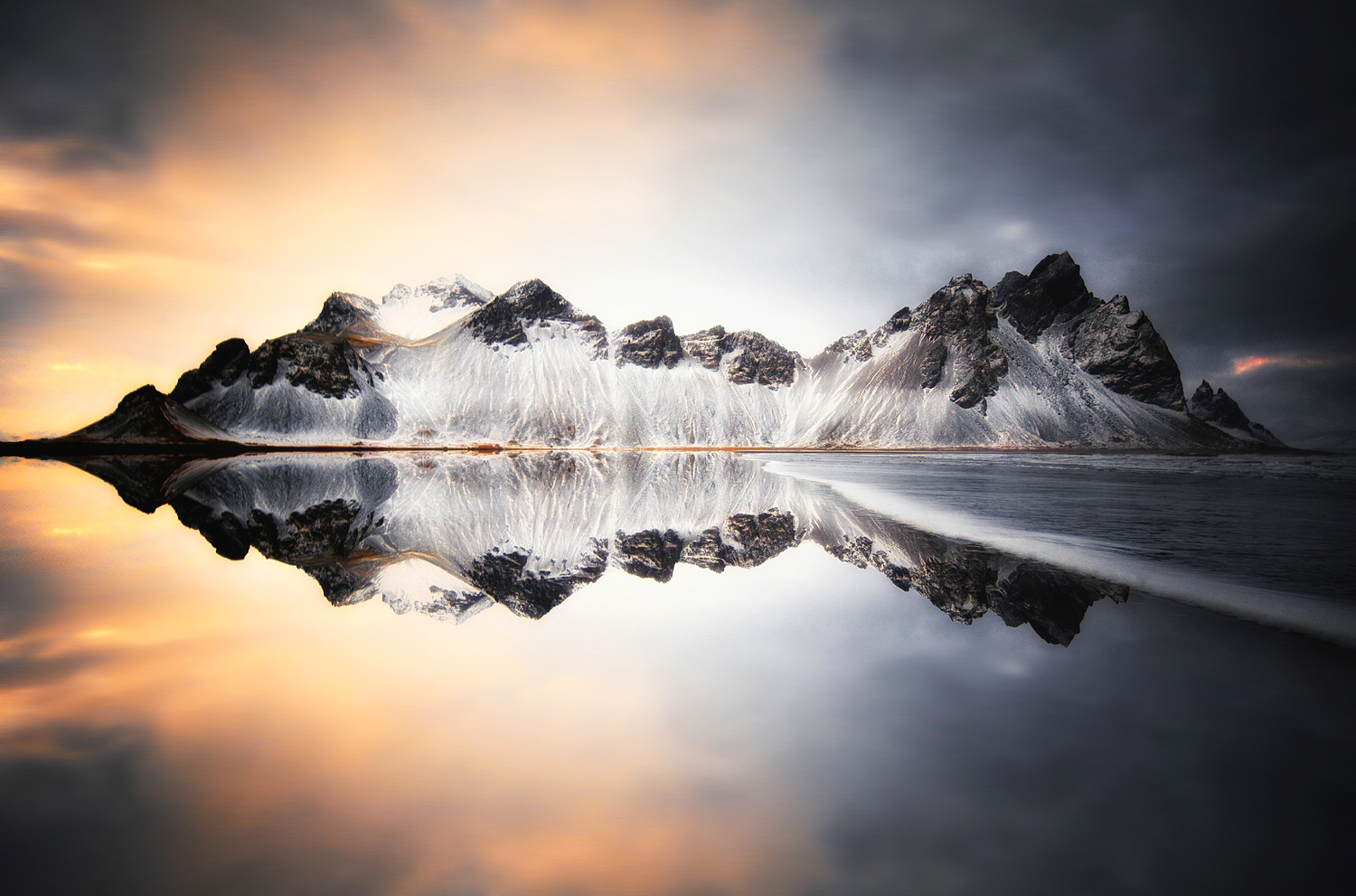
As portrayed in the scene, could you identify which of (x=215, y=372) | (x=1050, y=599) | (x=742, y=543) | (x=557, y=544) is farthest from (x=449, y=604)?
(x=215, y=372)

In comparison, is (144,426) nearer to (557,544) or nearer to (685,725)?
(557,544)

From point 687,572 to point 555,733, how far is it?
777cm

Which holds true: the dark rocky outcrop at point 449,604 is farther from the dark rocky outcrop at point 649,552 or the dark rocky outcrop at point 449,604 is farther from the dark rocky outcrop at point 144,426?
the dark rocky outcrop at point 144,426

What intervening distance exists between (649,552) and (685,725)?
1000 cm

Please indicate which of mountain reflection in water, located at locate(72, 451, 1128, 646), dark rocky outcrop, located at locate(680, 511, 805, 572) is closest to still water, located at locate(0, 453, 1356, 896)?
mountain reflection in water, located at locate(72, 451, 1128, 646)

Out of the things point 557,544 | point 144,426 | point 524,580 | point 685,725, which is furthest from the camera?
point 144,426

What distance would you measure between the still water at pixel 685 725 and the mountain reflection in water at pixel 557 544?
185 mm

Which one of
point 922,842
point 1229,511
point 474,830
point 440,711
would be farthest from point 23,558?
point 1229,511

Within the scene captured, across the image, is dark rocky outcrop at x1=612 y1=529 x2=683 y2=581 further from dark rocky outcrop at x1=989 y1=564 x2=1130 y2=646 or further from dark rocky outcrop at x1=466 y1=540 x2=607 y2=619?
dark rocky outcrop at x1=989 y1=564 x2=1130 y2=646

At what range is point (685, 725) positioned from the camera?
585 cm

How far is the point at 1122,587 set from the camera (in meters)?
10.5

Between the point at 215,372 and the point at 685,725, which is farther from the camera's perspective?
the point at 215,372

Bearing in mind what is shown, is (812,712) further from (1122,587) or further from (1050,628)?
(1122,587)

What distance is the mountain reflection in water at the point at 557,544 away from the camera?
34.9 ft
